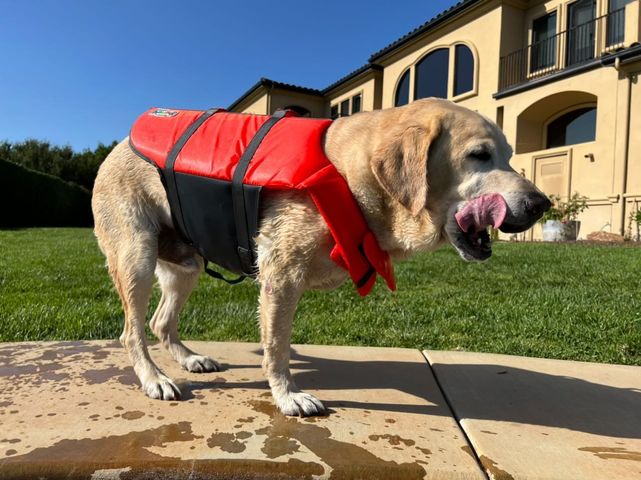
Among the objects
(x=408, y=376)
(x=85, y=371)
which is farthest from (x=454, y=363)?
(x=85, y=371)

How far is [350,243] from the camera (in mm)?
2150

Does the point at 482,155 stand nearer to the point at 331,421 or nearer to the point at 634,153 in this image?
the point at 331,421

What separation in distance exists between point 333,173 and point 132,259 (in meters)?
1.17

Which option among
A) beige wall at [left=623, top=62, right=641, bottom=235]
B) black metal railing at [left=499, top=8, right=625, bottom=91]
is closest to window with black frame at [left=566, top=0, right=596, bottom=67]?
black metal railing at [left=499, top=8, right=625, bottom=91]

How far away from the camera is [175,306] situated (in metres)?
2.99

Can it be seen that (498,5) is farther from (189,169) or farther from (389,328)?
(189,169)

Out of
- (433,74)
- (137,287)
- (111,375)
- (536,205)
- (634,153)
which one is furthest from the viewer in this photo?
(433,74)

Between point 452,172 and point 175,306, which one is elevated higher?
point 452,172

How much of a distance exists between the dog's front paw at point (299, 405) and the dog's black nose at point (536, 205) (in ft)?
4.15

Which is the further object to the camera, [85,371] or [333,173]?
[85,371]

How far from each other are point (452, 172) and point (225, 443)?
1507 millimetres

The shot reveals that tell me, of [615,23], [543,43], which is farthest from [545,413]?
[543,43]

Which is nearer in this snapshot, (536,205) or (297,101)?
Answer: (536,205)

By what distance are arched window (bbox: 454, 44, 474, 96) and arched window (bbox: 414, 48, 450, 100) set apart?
1.58 feet
